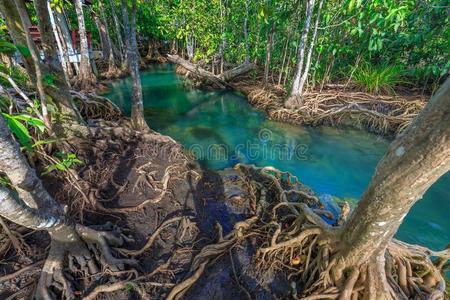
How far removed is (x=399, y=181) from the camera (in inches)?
61.8

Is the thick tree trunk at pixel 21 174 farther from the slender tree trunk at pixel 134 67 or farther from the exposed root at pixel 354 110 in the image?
the exposed root at pixel 354 110

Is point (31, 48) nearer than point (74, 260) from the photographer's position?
No

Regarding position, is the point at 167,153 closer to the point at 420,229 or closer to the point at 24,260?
the point at 24,260

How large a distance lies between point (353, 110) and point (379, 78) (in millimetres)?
2052

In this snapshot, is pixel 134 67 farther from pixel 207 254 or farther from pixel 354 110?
pixel 354 110

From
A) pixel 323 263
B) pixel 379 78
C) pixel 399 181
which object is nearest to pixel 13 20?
pixel 399 181

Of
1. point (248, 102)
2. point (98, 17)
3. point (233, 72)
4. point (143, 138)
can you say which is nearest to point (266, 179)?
point (143, 138)

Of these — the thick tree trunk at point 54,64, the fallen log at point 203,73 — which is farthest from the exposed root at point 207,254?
the fallen log at point 203,73

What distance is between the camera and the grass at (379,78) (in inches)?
342

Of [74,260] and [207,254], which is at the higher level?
[74,260]

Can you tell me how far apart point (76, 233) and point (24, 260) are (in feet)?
2.48

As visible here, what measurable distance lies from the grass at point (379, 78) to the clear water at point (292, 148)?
2.37 metres

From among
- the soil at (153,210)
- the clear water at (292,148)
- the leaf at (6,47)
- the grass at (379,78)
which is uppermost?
the leaf at (6,47)

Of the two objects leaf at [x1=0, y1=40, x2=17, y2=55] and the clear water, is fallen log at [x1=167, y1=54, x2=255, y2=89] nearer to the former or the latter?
the clear water
